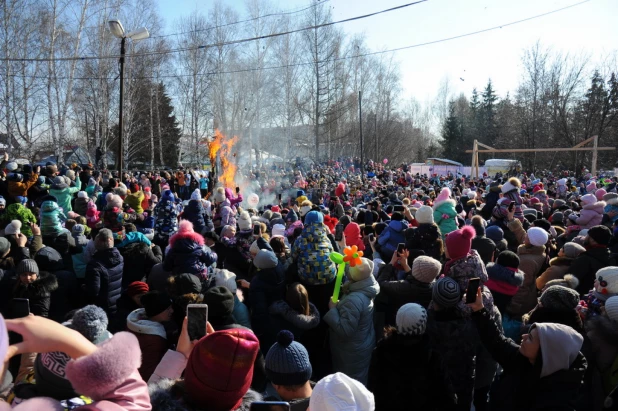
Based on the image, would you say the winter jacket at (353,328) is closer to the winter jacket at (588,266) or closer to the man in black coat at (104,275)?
the winter jacket at (588,266)

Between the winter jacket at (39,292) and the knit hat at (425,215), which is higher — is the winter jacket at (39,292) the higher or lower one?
the lower one

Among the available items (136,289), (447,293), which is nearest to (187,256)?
(136,289)

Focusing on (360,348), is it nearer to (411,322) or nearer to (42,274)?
(411,322)

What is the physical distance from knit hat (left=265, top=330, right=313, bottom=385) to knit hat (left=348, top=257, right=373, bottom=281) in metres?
1.57

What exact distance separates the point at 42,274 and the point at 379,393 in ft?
12.8

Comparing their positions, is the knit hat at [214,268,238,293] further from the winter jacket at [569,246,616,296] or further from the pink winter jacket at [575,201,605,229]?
the pink winter jacket at [575,201,605,229]

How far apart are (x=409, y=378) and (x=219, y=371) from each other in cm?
136

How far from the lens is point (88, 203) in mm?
8617

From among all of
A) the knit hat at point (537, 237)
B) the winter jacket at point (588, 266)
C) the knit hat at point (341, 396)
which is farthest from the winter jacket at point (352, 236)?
the knit hat at point (341, 396)

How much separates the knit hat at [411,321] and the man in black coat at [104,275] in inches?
146

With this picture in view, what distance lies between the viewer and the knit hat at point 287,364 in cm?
268

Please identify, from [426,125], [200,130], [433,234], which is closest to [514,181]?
[433,234]

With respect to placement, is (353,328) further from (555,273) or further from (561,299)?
(555,273)

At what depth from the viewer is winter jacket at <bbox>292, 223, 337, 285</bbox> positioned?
4.79m
